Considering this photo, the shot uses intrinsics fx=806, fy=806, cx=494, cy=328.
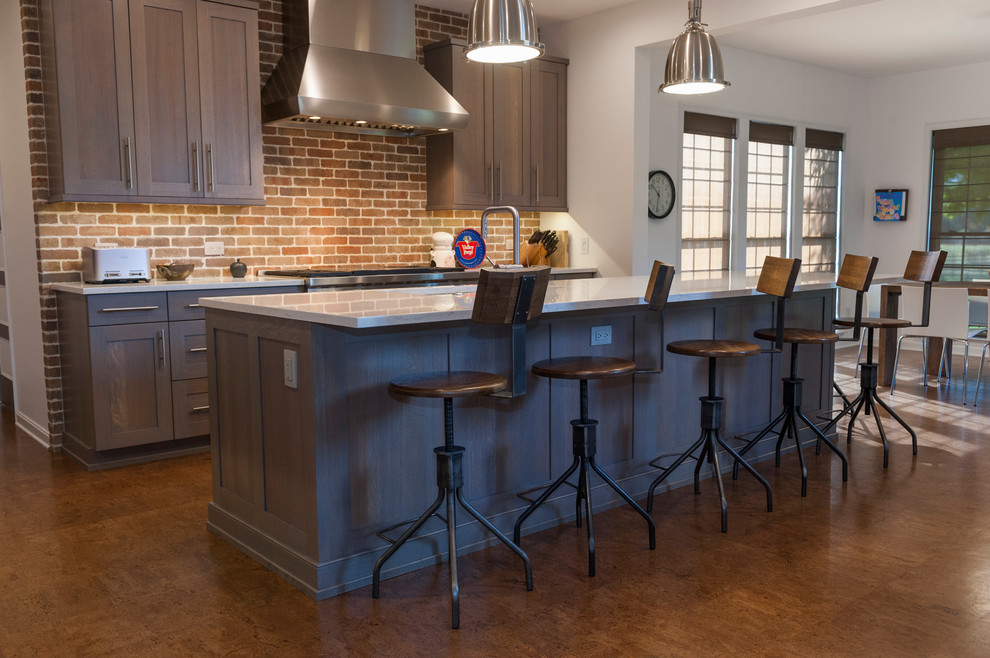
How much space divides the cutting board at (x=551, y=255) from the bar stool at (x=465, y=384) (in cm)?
376

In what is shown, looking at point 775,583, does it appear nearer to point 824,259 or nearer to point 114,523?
point 114,523

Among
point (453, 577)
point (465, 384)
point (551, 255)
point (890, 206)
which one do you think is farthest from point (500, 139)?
point (890, 206)

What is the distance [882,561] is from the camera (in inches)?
114

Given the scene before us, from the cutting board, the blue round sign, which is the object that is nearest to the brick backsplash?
the cutting board

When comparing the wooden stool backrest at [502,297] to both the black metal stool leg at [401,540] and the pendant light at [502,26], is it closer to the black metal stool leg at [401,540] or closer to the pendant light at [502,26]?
the black metal stool leg at [401,540]

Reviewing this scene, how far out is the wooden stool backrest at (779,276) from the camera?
3.49 m

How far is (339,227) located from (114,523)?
111 inches

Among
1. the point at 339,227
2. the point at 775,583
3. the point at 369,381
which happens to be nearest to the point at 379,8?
the point at 339,227

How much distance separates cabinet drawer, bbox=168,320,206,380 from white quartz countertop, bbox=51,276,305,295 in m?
0.20

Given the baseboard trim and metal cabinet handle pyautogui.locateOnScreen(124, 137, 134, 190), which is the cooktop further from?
the baseboard trim

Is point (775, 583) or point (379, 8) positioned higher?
point (379, 8)

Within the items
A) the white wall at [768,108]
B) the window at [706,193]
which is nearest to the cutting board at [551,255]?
the white wall at [768,108]

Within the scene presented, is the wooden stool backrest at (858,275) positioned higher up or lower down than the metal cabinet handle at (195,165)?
lower down

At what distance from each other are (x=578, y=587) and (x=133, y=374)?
279 cm
